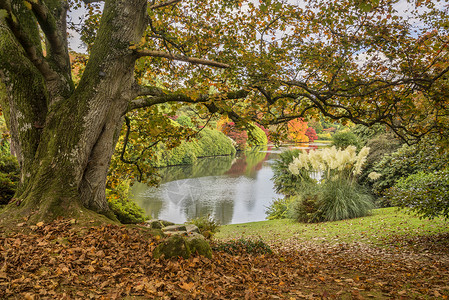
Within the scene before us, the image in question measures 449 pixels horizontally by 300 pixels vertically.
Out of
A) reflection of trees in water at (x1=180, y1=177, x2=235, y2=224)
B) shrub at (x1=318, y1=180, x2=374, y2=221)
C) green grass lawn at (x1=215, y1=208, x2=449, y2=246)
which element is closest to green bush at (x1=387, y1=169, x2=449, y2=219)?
green grass lawn at (x1=215, y1=208, x2=449, y2=246)

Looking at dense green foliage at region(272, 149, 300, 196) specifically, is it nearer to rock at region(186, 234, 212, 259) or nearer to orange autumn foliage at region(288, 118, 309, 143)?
orange autumn foliage at region(288, 118, 309, 143)

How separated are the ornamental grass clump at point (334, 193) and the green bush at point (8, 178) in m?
7.10

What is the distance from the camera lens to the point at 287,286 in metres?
2.97

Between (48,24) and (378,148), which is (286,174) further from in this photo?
(48,24)

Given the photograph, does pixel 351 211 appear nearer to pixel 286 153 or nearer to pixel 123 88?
pixel 286 153

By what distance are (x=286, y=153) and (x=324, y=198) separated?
5235 millimetres

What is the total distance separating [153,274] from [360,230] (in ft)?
18.0

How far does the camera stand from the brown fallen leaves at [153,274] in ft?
7.50

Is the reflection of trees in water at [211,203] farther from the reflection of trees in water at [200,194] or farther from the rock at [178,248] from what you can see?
the rock at [178,248]

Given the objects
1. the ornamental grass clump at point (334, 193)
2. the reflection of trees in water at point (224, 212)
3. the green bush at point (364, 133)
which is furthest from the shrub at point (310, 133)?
the ornamental grass clump at point (334, 193)

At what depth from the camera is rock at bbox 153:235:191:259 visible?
119 inches

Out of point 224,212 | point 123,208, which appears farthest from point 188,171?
point 123,208

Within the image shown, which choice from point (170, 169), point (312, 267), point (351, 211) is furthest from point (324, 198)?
point (170, 169)

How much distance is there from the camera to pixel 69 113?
383 cm
